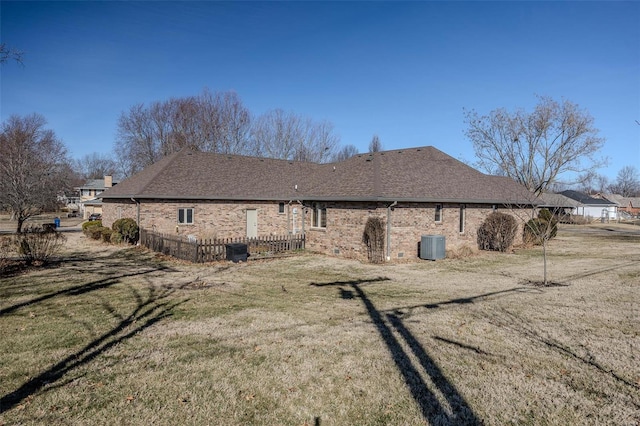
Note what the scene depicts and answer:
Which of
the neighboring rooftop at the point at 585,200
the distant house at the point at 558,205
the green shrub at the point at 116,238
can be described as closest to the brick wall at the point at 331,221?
the green shrub at the point at 116,238

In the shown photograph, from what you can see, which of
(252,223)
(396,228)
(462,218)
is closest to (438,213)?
(462,218)

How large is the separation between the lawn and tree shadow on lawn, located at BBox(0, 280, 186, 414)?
0.11ft

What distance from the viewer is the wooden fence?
15.5 m

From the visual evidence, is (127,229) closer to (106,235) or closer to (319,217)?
(106,235)

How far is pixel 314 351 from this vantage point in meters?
6.43

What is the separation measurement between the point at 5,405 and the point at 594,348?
9.09 meters

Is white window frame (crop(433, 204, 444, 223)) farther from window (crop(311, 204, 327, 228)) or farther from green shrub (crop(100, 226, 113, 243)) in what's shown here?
green shrub (crop(100, 226, 113, 243))

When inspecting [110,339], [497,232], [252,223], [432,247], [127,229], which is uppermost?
[252,223]

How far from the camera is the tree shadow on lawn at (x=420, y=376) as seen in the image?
15.1 ft

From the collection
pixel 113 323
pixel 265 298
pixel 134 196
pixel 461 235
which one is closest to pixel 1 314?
pixel 113 323

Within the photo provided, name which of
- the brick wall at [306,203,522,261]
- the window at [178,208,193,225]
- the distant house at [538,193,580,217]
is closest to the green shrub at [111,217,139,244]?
the window at [178,208,193,225]

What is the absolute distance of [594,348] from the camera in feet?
21.8

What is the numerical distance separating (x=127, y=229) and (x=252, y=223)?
7.35 metres

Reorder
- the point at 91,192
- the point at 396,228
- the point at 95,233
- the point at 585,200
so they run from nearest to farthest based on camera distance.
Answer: the point at 396,228 < the point at 95,233 < the point at 585,200 < the point at 91,192
